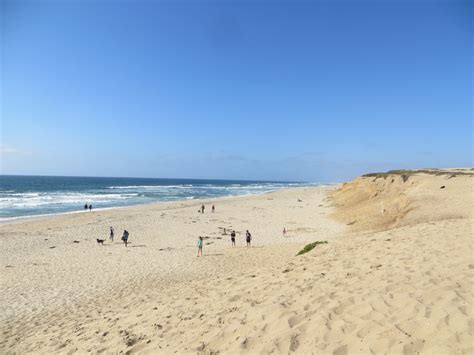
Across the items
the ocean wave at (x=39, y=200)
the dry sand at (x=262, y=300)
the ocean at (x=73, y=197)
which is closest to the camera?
the dry sand at (x=262, y=300)

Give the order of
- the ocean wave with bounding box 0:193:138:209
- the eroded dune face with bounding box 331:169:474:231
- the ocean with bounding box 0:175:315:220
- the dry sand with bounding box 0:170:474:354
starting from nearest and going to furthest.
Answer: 1. the dry sand with bounding box 0:170:474:354
2. the eroded dune face with bounding box 331:169:474:231
3. the ocean with bounding box 0:175:315:220
4. the ocean wave with bounding box 0:193:138:209


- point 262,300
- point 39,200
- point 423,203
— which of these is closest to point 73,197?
point 39,200

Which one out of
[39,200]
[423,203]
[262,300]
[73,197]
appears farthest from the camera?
[73,197]

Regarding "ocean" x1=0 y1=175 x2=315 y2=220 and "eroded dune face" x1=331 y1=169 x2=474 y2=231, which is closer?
"eroded dune face" x1=331 y1=169 x2=474 y2=231

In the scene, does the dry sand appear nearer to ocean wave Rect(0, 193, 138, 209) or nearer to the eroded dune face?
the eroded dune face

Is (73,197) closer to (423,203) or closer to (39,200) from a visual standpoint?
(39,200)

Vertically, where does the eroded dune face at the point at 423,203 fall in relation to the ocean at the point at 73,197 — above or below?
above

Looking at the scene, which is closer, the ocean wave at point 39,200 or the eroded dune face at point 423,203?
the eroded dune face at point 423,203

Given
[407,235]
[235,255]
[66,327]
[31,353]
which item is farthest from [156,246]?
[407,235]

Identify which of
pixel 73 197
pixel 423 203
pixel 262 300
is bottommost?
pixel 73 197

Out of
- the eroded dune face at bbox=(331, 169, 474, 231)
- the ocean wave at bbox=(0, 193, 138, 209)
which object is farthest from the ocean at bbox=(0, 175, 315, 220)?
the eroded dune face at bbox=(331, 169, 474, 231)

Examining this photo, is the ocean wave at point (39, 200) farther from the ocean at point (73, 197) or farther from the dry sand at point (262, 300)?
the dry sand at point (262, 300)

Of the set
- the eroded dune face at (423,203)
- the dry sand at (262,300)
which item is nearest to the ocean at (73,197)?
the dry sand at (262,300)

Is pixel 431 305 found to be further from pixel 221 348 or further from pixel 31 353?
pixel 31 353
